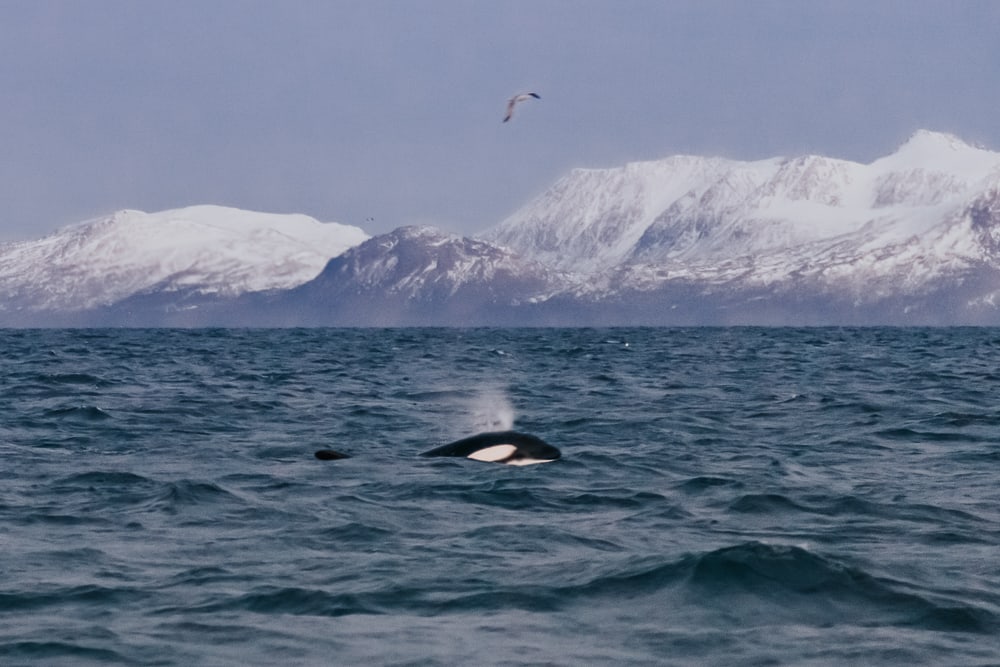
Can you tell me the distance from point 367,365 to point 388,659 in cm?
4968

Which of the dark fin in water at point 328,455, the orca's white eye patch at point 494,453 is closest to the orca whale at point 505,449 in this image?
the orca's white eye patch at point 494,453

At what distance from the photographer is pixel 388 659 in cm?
1063

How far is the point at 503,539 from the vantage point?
15.4 m

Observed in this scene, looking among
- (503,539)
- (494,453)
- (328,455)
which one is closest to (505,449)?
(494,453)

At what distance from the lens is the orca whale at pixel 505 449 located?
72.2ft

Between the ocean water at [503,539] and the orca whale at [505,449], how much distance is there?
42cm

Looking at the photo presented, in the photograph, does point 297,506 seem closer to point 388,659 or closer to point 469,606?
point 469,606

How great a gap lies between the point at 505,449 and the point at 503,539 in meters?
6.79

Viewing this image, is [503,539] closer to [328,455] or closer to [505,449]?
[505,449]

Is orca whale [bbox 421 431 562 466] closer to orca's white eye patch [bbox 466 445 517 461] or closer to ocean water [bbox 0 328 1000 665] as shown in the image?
orca's white eye patch [bbox 466 445 517 461]

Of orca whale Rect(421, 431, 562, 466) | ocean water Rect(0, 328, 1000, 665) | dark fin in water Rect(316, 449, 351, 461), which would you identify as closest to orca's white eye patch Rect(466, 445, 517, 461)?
orca whale Rect(421, 431, 562, 466)

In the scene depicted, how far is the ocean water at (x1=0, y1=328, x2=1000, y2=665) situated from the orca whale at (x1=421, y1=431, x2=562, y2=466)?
0.42m

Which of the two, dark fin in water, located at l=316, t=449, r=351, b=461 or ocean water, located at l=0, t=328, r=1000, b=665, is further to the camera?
dark fin in water, located at l=316, t=449, r=351, b=461

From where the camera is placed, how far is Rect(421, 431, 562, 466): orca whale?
22000 mm
